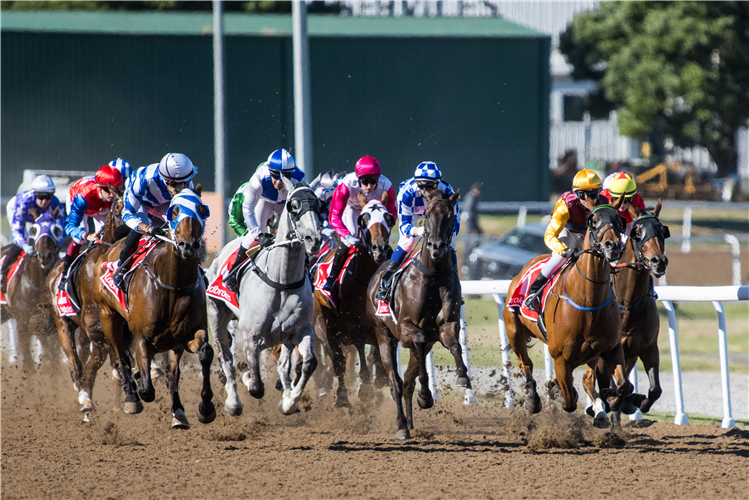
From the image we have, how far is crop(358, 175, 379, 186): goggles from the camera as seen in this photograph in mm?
7727

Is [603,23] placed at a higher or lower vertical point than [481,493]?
higher

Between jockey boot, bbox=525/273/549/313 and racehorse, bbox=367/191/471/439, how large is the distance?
0.56m

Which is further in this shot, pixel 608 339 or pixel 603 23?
pixel 603 23

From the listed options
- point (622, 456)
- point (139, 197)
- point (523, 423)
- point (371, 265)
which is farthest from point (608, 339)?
point (139, 197)

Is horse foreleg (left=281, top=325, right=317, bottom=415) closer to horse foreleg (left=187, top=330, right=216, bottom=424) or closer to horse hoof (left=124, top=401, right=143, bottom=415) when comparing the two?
horse foreleg (left=187, top=330, right=216, bottom=424)

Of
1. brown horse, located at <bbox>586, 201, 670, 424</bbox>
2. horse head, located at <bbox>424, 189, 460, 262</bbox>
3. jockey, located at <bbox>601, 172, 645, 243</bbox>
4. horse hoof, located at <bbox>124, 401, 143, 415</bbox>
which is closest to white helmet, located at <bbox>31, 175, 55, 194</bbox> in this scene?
horse hoof, located at <bbox>124, 401, 143, 415</bbox>

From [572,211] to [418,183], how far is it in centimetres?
121

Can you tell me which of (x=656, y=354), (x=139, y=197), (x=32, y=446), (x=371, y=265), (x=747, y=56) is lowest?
(x=32, y=446)

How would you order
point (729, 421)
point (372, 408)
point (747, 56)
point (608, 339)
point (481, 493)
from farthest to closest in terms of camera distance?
1. point (747, 56)
2. point (372, 408)
3. point (729, 421)
4. point (608, 339)
5. point (481, 493)

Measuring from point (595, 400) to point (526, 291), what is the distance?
107 cm

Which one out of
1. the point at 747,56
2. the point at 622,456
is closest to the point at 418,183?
the point at 622,456

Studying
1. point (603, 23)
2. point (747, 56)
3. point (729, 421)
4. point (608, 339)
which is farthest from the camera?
point (603, 23)

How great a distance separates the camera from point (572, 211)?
734cm

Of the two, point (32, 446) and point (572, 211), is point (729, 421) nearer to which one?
point (572, 211)
